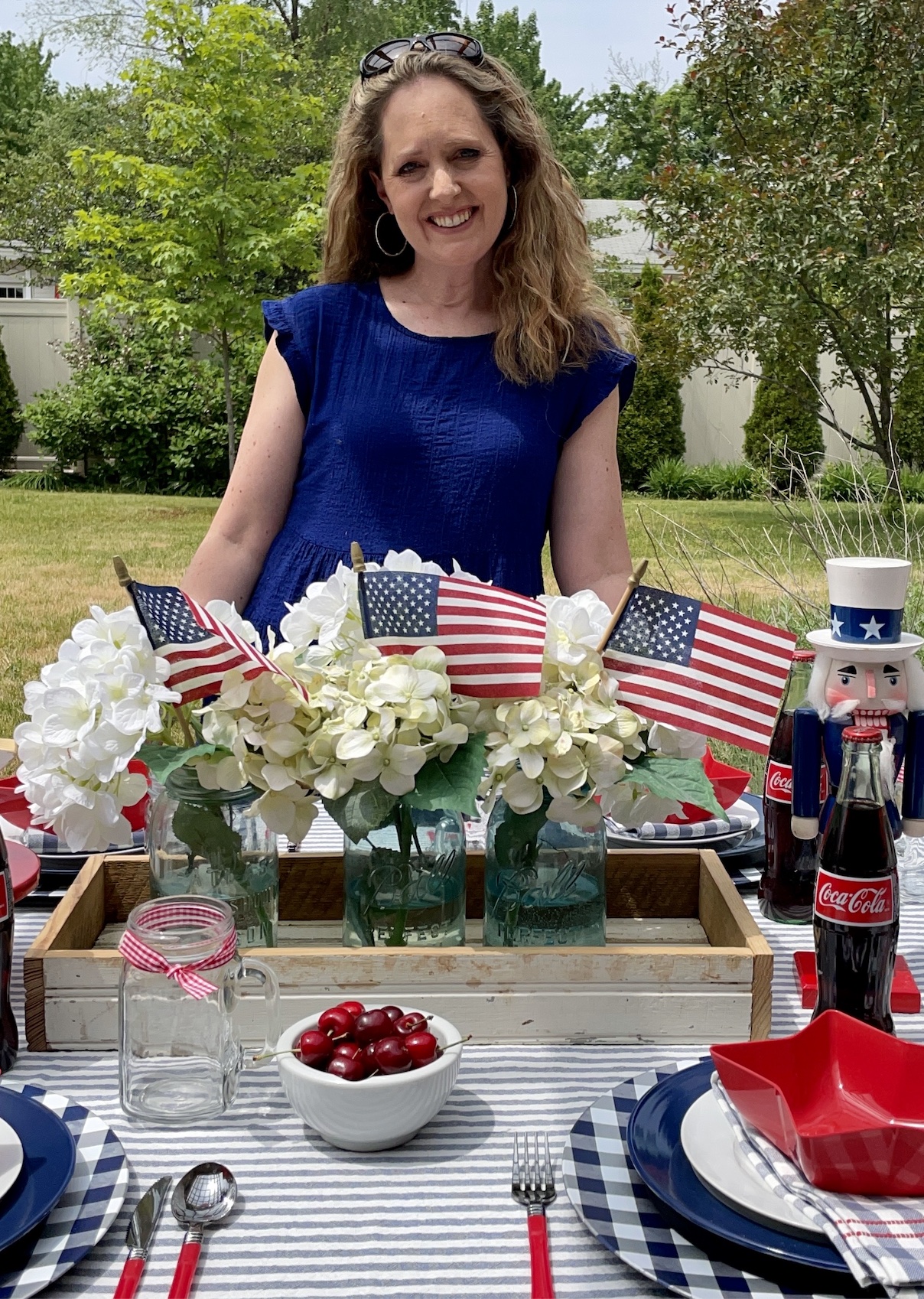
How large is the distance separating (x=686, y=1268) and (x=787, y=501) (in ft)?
11.2

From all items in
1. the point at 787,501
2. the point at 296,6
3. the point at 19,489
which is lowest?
the point at 19,489

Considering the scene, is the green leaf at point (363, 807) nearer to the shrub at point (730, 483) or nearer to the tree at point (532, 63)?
the shrub at point (730, 483)

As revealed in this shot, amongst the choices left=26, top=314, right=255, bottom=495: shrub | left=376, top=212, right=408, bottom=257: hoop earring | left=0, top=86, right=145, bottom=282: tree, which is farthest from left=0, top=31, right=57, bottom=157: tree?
left=376, top=212, right=408, bottom=257: hoop earring

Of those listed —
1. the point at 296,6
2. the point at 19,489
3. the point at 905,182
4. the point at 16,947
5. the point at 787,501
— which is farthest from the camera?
the point at 296,6

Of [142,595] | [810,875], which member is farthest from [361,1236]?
[810,875]

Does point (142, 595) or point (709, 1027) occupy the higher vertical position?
point (142, 595)

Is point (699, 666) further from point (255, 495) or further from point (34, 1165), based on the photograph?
point (255, 495)

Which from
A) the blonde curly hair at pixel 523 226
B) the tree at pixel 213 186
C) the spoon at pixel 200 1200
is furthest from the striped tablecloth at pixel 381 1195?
the tree at pixel 213 186

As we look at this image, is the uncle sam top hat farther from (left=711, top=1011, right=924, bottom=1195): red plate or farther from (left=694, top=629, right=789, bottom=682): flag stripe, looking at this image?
(left=711, top=1011, right=924, bottom=1195): red plate

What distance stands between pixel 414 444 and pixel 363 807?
1240mm

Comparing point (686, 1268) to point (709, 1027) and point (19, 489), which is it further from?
point (19, 489)

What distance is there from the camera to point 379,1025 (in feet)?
3.34

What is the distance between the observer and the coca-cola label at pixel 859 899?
43.6 inches

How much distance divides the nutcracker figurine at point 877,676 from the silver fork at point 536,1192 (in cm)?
58
